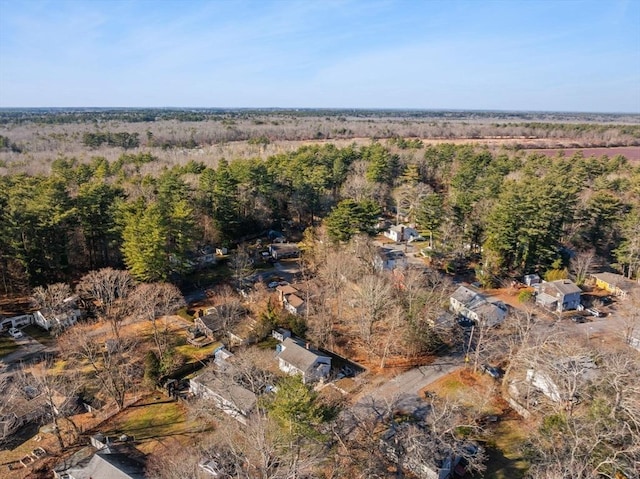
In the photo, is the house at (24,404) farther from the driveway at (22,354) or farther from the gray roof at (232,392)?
the gray roof at (232,392)

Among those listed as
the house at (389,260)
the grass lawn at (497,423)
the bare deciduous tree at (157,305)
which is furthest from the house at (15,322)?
the grass lawn at (497,423)

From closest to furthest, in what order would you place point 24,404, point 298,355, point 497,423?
point 497,423
point 24,404
point 298,355

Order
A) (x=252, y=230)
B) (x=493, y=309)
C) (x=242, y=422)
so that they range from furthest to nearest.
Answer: (x=252, y=230), (x=493, y=309), (x=242, y=422)

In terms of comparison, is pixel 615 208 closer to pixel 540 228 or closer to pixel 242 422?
pixel 540 228

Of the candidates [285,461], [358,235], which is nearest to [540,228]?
[358,235]

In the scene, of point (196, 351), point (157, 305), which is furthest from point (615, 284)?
point (157, 305)

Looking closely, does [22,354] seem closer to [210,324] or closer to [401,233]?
[210,324]
